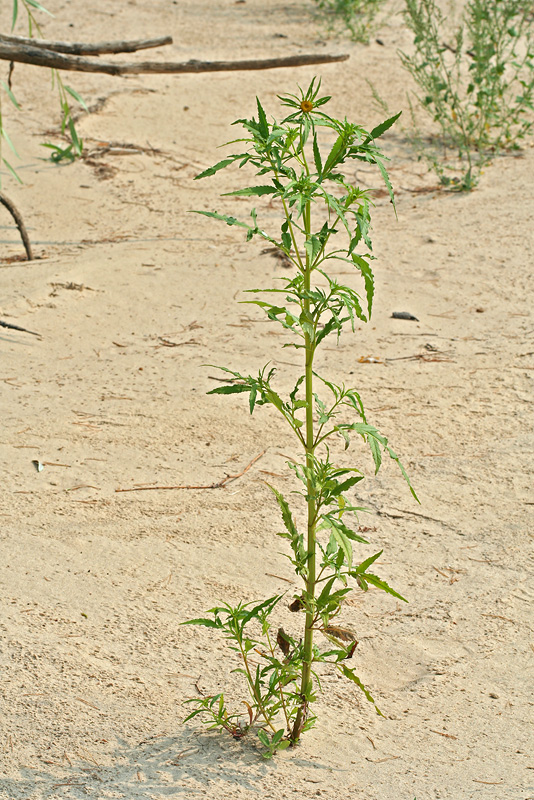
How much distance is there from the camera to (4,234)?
5359mm


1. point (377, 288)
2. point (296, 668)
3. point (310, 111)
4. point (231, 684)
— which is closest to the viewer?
point (310, 111)

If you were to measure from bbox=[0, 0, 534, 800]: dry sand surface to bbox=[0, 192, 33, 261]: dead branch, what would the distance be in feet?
0.35

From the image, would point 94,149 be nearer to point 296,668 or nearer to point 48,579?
point 48,579

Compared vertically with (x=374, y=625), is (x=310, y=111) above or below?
above

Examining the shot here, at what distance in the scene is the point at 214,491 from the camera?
3.33 m

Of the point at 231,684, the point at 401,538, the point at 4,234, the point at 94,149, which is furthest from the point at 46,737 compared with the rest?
the point at 94,149

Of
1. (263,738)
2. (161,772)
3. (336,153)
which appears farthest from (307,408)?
(161,772)

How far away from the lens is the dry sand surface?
2225 millimetres

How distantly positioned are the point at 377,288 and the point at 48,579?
9.26 ft

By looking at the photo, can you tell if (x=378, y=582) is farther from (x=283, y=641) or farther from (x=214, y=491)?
(x=214, y=491)

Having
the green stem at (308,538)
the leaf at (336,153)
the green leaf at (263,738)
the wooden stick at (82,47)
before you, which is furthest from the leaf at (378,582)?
the wooden stick at (82,47)

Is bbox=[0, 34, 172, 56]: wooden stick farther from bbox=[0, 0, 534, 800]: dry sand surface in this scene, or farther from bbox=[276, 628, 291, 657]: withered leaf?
bbox=[276, 628, 291, 657]: withered leaf

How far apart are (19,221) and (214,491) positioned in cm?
221

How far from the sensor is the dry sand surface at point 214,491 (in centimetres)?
222
